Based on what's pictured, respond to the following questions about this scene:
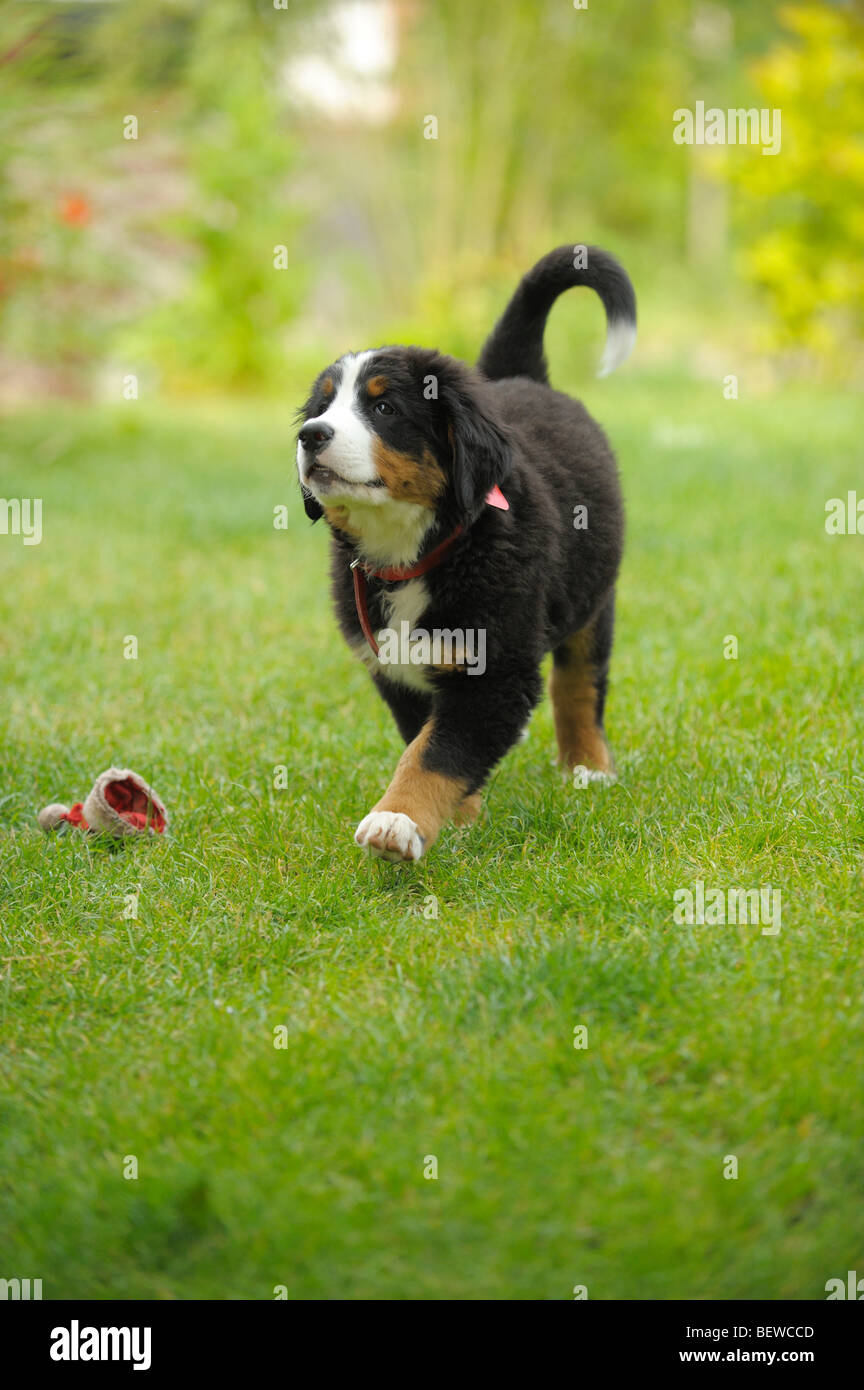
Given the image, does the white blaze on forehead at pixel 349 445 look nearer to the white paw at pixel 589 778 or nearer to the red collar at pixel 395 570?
the red collar at pixel 395 570

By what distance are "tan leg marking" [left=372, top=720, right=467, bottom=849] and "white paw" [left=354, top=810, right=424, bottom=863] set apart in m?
0.03

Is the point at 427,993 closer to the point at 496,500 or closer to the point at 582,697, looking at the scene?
the point at 496,500

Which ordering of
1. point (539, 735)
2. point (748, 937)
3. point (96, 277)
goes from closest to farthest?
point (748, 937) → point (539, 735) → point (96, 277)

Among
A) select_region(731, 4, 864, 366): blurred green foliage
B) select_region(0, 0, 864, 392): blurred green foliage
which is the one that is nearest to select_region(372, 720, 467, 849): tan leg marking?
select_region(0, 0, 864, 392): blurred green foliage

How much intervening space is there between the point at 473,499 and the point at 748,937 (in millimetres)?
964

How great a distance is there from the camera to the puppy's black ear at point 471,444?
8.11 feet

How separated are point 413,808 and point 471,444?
70 cm

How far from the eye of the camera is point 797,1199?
1652 millimetres

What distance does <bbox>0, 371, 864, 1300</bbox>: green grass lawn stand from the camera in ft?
5.33

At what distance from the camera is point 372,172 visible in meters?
13.4

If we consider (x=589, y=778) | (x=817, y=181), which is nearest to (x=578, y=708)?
(x=589, y=778)

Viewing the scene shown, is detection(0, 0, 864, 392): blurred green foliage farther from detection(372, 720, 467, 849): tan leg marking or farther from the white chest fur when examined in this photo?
detection(372, 720, 467, 849): tan leg marking

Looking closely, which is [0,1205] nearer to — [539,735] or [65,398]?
[539,735]
